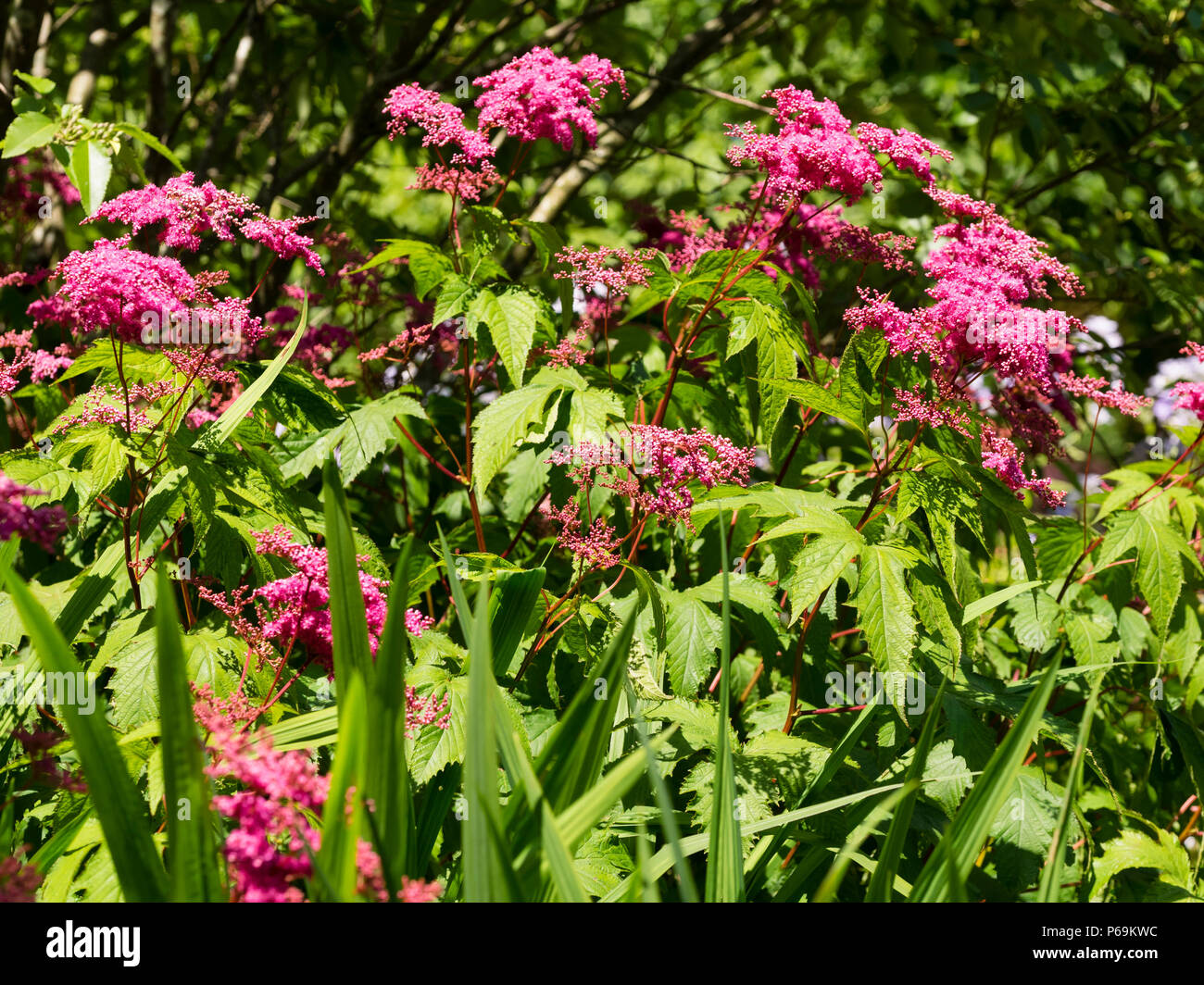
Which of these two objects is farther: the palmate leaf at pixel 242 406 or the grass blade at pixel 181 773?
the palmate leaf at pixel 242 406

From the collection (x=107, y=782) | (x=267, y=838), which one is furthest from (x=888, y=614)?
(x=107, y=782)

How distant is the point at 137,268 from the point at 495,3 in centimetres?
284

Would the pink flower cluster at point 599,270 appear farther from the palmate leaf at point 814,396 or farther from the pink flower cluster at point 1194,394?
the pink flower cluster at point 1194,394

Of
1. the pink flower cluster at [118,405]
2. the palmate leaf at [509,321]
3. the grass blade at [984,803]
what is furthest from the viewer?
the palmate leaf at [509,321]

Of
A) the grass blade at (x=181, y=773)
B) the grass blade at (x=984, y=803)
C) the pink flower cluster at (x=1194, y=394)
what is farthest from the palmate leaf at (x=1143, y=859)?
the grass blade at (x=181, y=773)

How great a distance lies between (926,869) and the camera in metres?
1.52

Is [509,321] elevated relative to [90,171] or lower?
lower

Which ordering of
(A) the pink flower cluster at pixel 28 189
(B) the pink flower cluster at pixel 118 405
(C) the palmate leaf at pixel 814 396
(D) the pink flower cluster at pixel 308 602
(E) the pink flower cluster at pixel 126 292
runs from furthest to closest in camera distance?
(A) the pink flower cluster at pixel 28 189, (C) the palmate leaf at pixel 814 396, (B) the pink flower cluster at pixel 118 405, (E) the pink flower cluster at pixel 126 292, (D) the pink flower cluster at pixel 308 602

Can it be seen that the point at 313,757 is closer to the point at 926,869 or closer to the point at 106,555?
the point at 106,555

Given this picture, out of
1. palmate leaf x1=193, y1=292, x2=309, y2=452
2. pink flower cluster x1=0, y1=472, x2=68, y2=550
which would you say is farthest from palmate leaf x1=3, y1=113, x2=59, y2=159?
pink flower cluster x1=0, y1=472, x2=68, y2=550

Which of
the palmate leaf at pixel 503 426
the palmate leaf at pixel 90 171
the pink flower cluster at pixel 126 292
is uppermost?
the palmate leaf at pixel 90 171

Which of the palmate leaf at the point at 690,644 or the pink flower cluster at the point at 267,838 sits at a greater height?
the palmate leaf at the point at 690,644

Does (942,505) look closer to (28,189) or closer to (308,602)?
(308,602)
